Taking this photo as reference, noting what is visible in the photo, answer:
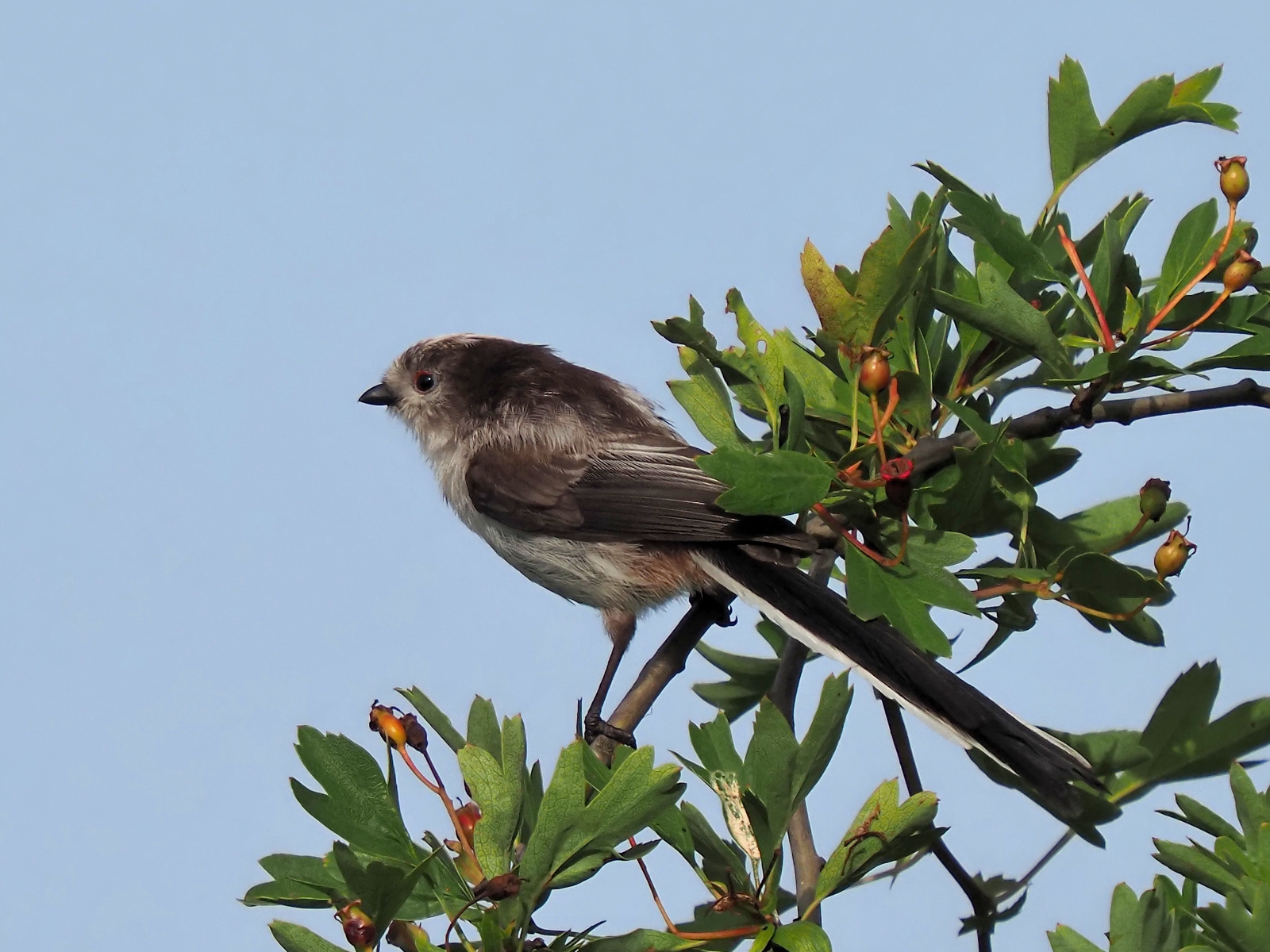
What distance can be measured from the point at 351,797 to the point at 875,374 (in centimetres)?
110

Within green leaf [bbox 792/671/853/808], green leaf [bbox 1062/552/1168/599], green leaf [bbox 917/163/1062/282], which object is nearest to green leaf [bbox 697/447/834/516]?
green leaf [bbox 792/671/853/808]

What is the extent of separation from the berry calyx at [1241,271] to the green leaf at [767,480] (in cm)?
77

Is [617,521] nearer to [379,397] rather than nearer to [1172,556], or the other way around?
[379,397]

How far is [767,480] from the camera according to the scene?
2.30m

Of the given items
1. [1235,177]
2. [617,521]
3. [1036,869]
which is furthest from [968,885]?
[617,521]

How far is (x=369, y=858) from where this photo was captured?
7.63ft

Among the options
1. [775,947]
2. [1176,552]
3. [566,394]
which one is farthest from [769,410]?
[566,394]

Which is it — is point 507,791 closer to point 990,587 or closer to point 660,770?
point 660,770

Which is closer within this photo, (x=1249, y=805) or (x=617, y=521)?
(x=1249, y=805)

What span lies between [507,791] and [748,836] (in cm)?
40

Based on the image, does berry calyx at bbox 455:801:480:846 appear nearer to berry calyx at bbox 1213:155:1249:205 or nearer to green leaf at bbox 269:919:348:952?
green leaf at bbox 269:919:348:952

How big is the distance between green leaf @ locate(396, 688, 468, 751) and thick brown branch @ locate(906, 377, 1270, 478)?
0.96m

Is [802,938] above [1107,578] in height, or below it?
below

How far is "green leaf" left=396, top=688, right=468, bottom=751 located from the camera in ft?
8.09
